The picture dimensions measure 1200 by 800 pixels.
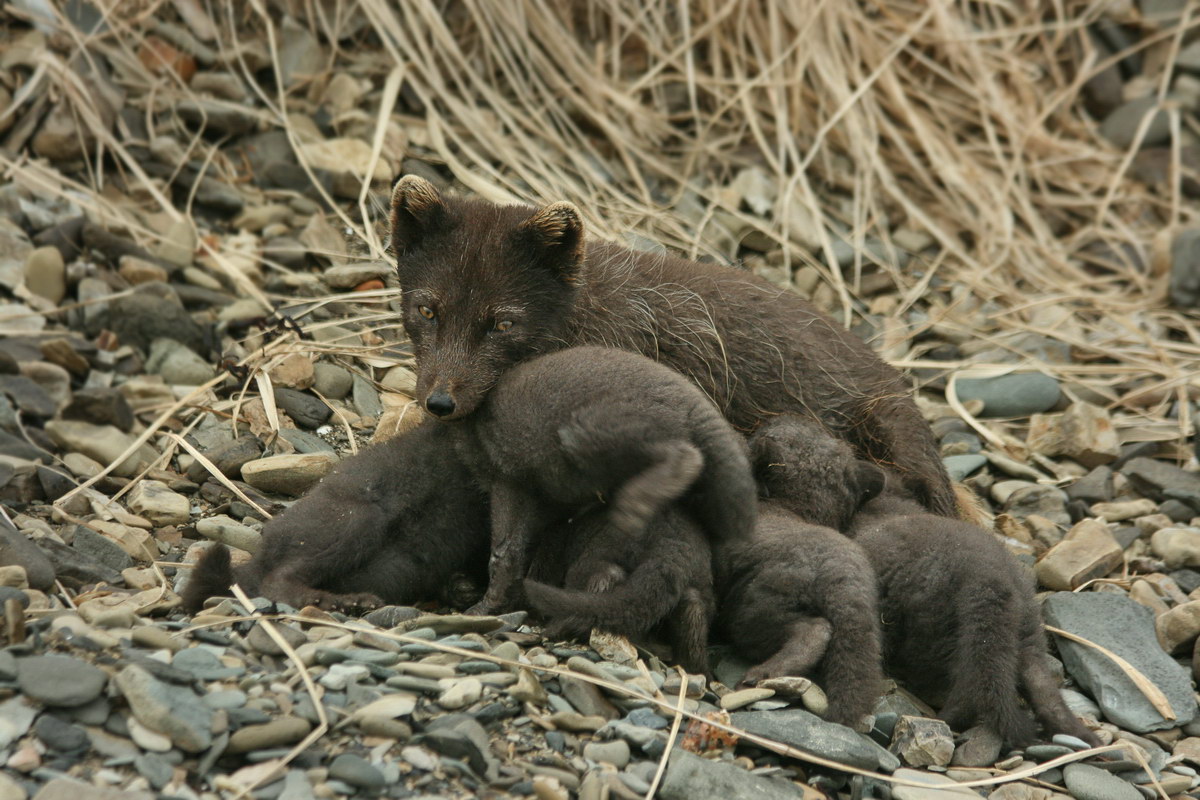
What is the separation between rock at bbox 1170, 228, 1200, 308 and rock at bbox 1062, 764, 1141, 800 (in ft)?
16.9

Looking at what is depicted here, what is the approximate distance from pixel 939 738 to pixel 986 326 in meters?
4.18

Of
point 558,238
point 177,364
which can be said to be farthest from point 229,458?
point 558,238

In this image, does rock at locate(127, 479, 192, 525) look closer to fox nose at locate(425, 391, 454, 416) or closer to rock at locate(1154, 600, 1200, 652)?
fox nose at locate(425, 391, 454, 416)

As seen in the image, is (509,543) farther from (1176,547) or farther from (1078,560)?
(1176,547)

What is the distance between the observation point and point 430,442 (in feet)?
17.3

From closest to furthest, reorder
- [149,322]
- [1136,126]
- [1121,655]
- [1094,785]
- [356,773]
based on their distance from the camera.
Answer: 1. [356,773]
2. [1094,785]
3. [1121,655]
4. [149,322]
5. [1136,126]

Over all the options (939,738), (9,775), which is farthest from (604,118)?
(9,775)

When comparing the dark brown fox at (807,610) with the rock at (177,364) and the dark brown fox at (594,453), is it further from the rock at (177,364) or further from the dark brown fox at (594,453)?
the rock at (177,364)

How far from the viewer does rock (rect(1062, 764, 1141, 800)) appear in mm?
4402

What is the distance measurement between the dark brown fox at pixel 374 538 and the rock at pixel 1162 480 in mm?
3670

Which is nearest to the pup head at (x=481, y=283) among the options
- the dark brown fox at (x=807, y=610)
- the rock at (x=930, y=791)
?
the dark brown fox at (x=807, y=610)

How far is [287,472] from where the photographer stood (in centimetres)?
582

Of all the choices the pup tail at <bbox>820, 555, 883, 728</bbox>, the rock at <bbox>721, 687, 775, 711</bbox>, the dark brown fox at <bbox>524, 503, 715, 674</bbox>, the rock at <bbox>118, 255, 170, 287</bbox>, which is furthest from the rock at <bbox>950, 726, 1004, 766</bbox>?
the rock at <bbox>118, 255, 170, 287</bbox>

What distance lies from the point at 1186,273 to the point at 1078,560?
12.4ft
